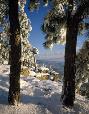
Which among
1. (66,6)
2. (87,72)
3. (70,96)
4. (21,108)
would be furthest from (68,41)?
(87,72)

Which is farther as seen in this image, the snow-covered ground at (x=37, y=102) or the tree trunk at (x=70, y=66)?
the tree trunk at (x=70, y=66)

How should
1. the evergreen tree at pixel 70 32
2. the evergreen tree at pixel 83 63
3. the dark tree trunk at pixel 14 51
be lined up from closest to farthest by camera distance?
the dark tree trunk at pixel 14 51, the evergreen tree at pixel 70 32, the evergreen tree at pixel 83 63

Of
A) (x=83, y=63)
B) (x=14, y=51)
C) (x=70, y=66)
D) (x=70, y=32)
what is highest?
(x=70, y=32)

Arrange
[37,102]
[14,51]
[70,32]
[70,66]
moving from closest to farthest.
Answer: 1. [14,51]
2. [37,102]
3. [70,66]
4. [70,32]

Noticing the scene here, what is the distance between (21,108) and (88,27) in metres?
6.18

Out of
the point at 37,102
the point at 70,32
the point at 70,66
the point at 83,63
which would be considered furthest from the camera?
the point at 83,63

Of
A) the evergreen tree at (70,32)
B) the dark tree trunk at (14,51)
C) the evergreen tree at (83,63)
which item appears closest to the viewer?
the dark tree trunk at (14,51)

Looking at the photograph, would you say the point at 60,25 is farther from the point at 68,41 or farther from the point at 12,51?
the point at 12,51

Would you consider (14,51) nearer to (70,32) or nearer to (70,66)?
(70,66)

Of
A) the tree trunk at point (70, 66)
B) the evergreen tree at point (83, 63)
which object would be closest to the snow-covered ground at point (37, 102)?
the tree trunk at point (70, 66)

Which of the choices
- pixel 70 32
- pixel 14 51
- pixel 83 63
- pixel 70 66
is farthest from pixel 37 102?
pixel 83 63

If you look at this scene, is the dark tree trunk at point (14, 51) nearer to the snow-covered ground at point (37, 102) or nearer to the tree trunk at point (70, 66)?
the snow-covered ground at point (37, 102)

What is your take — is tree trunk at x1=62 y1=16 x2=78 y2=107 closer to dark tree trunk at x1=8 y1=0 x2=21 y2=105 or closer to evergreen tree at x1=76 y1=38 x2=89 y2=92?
dark tree trunk at x1=8 y1=0 x2=21 y2=105

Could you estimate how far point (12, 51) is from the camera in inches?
525
